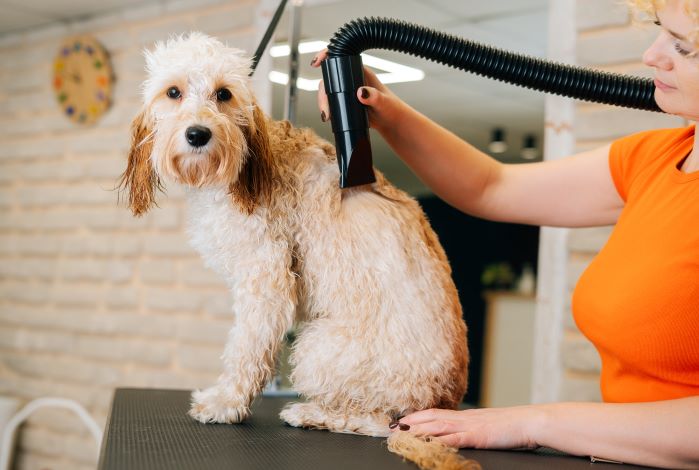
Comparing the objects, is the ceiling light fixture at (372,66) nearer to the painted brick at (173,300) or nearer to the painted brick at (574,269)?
the painted brick at (574,269)

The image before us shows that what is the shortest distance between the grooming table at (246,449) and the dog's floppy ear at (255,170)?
318mm

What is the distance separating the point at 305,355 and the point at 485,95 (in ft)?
7.01

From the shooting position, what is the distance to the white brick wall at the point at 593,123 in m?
2.07

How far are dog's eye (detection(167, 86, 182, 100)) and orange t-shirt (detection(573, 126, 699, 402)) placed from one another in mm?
660

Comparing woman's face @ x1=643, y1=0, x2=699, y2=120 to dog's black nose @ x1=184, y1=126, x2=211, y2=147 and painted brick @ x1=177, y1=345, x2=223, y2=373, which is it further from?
painted brick @ x1=177, y1=345, x2=223, y2=373

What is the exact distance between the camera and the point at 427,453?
884 mm

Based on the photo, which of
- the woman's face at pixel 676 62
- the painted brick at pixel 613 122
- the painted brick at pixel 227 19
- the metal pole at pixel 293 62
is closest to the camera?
the woman's face at pixel 676 62

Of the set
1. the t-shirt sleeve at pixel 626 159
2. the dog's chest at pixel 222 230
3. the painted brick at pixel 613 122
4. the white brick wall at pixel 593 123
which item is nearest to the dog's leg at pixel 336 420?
the dog's chest at pixel 222 230

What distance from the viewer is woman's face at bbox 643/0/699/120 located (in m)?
0.94

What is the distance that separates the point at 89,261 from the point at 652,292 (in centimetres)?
310

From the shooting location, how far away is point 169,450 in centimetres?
90

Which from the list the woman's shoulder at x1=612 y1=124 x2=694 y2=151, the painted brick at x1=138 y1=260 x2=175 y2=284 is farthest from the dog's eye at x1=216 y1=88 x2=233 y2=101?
the painted brick at x1=138 y1=260 x2=175 y2=284

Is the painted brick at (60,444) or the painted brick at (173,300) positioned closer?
the painted brick at (173,300)

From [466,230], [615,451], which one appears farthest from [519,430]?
[466,230]
